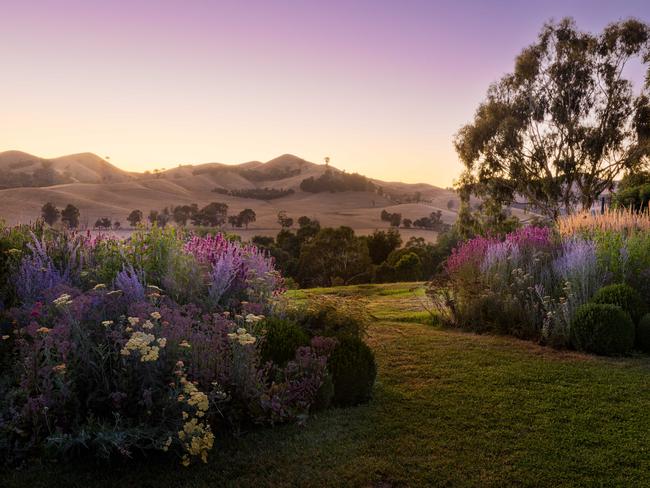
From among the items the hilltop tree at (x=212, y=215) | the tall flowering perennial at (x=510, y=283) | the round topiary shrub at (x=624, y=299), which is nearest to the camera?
the round topiary shrub at (x=624, y=299)

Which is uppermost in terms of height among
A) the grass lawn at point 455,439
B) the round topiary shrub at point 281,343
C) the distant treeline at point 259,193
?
the distant treeline at point 259,193

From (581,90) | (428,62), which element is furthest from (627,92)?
(428,62)

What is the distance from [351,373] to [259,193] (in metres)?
81.0

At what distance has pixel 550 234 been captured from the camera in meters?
10.3

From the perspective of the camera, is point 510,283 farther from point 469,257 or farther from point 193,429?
point 193,429

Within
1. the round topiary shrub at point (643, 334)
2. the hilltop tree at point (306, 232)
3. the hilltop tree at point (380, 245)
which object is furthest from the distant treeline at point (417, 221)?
the round topiary shrub at point (643, 334)

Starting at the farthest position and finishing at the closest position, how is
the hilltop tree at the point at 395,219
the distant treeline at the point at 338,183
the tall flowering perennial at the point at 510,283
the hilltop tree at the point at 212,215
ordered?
the distant treeline at the point at 338,183, the hilltop tree at the point at 395,219, the hilltop tree at the point at 212,215, the tall flowering perennial at the point at 510,283

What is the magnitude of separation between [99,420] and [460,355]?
4532 millimetres

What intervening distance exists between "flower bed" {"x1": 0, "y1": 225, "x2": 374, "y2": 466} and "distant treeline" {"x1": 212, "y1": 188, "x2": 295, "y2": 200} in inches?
2982

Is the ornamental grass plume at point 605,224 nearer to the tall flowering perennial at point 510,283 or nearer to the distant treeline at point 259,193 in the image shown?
the tall flowering perennial at point 510,283

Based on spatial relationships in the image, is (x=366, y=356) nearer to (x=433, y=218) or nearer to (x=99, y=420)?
(x=99, y=420)

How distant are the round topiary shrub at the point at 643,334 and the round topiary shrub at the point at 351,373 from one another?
14.6 feet

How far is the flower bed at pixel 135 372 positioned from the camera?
3564 millimetres

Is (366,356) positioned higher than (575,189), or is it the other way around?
(575,189)
